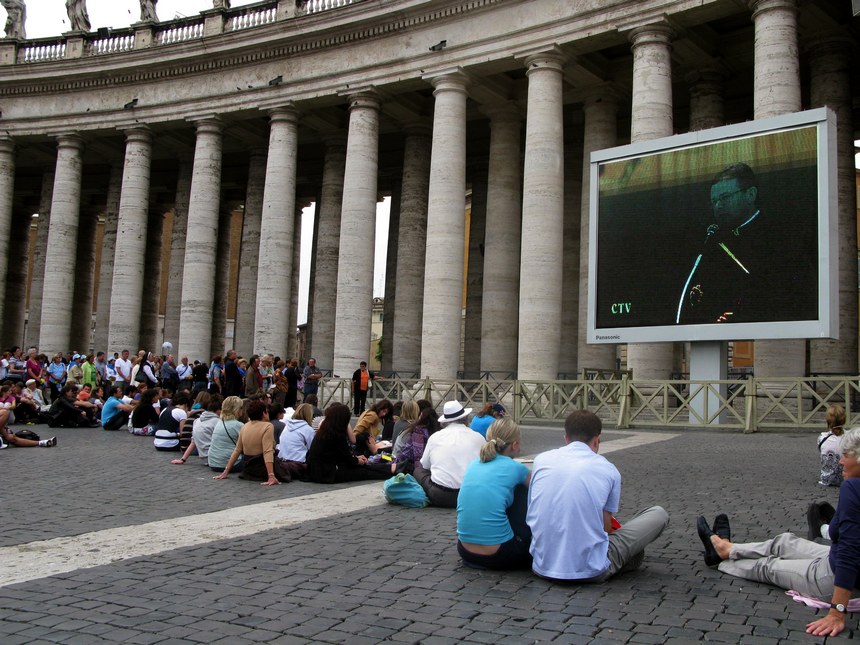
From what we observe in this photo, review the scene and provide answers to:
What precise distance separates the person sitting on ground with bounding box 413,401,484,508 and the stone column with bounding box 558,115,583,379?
19.4 meters

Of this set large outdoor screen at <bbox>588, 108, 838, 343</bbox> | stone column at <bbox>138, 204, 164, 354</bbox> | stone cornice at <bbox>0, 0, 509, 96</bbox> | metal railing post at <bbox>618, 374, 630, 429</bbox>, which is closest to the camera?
large outdoor screen at <bbox>588, 108, 838, 343</bbox>

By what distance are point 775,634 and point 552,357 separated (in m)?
18.7

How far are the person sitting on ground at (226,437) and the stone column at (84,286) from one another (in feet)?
102

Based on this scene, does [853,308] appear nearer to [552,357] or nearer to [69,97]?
[552,357]

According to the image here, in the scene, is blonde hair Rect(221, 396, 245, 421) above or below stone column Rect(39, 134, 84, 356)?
below

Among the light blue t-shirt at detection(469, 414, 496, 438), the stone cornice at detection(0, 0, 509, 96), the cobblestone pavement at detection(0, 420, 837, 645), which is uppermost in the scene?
the stone cornice at detection(0, 0, 509, 96)

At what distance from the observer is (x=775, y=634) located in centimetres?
485

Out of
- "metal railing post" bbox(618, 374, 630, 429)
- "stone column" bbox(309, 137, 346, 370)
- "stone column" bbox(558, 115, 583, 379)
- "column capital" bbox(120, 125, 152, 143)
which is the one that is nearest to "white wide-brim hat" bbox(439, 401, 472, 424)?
"metal railing post" bbox(618, 374, 630, 429)

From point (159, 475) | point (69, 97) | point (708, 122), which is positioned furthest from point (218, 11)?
point (159, 475)

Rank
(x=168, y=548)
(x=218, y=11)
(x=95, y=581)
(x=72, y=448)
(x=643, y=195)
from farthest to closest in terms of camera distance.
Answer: (x=218, y=11)
(x=643, y=195)
(x=72, y=448)
(x=168, y=548)
(x=95, y=581)

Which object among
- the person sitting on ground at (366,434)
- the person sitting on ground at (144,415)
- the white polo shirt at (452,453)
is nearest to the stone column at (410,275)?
the person sitting on ground at (144,415)

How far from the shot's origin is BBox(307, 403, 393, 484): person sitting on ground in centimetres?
1084

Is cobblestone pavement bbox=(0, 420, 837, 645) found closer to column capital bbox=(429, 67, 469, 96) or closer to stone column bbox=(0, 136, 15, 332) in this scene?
column capital bbox=(429, 67, 469, 96)

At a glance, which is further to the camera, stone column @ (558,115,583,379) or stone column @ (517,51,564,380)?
stone column @ (558,115,583,379)
